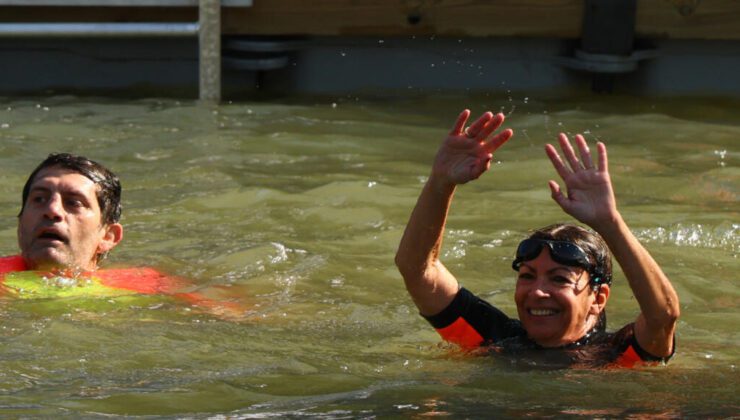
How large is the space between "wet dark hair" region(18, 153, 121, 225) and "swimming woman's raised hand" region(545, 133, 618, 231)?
280 centimetres

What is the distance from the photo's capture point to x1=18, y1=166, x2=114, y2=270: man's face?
6613 millimetres

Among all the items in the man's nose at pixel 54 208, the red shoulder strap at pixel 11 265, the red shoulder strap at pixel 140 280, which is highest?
the man's nose at pixel 54 208

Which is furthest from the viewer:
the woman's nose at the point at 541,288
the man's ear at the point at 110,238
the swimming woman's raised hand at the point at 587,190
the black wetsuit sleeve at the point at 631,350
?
the man's ear at the point at 110,238

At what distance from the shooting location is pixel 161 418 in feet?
14.8

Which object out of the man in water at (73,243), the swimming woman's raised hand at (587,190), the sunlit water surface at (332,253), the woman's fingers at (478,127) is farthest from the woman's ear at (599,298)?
the man in water at (73,243)

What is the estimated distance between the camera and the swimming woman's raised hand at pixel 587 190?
4.86 meters

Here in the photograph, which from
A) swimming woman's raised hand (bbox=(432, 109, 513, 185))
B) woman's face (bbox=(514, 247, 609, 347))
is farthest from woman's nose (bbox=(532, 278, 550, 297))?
swimming woman's raised hand (bbox=(432, 109, 513, 185))

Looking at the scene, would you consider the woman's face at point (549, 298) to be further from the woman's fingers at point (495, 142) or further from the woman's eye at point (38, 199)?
the woman's eye at point (38, 199)

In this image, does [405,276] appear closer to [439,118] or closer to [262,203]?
[262,203]

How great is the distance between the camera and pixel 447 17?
1157 cm

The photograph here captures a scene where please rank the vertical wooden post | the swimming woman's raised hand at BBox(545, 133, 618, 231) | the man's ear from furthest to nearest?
the vertical wooden post, the man's ear, the swimming woman's raised hand at BBox(545, 133, 618, 231)

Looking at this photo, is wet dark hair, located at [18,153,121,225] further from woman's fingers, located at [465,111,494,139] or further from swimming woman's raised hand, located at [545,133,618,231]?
swimming woman's raised hand, located at [545,133,618,231]

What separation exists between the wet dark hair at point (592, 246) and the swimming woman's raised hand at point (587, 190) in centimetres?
69

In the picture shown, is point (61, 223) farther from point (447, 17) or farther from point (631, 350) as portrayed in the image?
point (447, 17)
